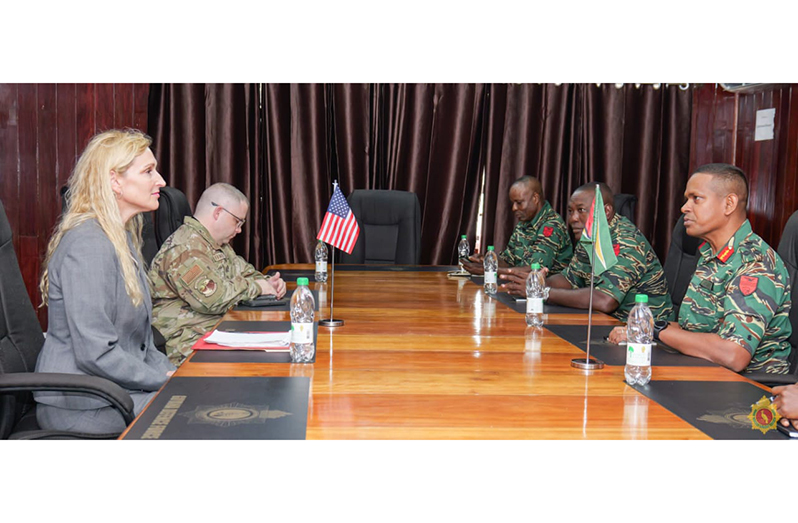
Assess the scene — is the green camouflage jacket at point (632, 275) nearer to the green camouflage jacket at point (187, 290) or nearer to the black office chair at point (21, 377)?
the green camouflage jacket at point (187, 290)

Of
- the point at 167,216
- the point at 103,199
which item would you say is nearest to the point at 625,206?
the point at 167,216

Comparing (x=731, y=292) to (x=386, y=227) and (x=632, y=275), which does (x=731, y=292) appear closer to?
(x=632, y=275)

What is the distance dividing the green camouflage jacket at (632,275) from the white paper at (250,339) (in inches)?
55.0

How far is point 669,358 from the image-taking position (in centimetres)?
195

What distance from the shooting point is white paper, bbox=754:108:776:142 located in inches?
158

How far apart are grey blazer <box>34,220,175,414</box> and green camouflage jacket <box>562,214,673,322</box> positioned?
1785 mm

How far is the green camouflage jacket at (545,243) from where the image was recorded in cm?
428

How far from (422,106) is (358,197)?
1.12 metres

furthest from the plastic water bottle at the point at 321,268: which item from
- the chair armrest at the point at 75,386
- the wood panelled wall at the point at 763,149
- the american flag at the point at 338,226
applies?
the wood panelled wall at the point at 763,149

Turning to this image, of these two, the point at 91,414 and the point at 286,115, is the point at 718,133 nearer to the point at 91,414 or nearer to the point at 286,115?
the point at 286,115

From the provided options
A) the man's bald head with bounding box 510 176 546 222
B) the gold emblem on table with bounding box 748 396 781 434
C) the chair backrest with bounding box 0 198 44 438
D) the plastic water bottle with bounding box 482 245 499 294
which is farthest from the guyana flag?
the man's bald head with bounding box 510 176 546 222

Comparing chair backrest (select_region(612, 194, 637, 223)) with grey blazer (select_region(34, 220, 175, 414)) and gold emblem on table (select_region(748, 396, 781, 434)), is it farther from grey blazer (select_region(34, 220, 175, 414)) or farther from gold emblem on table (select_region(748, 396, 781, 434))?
grey blazer (select_region(34, 220, 175, 414))

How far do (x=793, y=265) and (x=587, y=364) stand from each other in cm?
93
